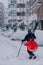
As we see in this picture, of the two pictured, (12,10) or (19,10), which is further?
(12,10)

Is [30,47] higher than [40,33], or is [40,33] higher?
[30,47]

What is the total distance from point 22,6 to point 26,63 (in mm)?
79441

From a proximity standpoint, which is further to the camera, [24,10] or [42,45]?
[24,10]

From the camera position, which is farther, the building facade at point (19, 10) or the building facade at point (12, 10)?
the building facade at point (12, 10)

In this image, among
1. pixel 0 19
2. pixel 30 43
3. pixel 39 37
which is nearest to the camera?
pixel 30 43

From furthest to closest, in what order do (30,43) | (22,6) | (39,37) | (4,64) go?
(22,6) → (39,37) → (30,43) → (4,64)

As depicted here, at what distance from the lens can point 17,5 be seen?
297ft

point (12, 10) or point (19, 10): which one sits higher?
point (19, 10)

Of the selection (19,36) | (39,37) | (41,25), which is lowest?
(41,25)

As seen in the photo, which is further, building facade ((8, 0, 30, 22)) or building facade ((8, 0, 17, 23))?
building facade ((8, 0, 17, 23))

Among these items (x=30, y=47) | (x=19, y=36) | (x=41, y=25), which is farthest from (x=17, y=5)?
(x=30, y=47)

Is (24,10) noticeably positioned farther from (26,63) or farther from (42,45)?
(26,63)

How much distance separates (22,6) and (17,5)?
6.34ft

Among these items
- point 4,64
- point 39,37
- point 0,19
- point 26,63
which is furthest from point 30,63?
point 0,19
